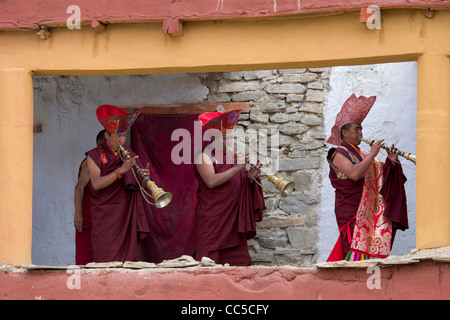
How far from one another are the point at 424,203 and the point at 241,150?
2452mm

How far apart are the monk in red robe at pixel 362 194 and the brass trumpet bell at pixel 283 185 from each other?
344mm

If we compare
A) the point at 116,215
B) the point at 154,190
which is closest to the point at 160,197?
the point at 154,190

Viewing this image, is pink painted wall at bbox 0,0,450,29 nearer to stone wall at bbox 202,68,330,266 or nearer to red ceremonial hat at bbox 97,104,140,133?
red ceremonial hat at bbox 97,104,140,133

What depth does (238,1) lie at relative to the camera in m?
7.08

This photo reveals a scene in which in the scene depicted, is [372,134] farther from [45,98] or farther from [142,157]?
[45,98]

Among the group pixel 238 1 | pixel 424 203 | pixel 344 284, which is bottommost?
pixel 344 284

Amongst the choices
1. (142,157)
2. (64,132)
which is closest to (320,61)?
(142,157)

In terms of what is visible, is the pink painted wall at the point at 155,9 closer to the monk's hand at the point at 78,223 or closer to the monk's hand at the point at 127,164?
the monk's hand at the point at 127,164

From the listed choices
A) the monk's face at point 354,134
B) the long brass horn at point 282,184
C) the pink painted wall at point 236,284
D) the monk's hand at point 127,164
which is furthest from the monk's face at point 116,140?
the monk's face at point 354,134

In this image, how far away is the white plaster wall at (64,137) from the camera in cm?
912

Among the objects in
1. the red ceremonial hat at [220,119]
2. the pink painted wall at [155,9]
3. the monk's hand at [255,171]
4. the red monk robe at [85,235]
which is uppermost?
the pink painted wall at [155,9]

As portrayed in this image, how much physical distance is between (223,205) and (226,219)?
0.39 feet

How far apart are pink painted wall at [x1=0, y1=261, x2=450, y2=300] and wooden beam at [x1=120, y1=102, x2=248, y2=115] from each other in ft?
7.74

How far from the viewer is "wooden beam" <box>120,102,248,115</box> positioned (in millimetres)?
8930
